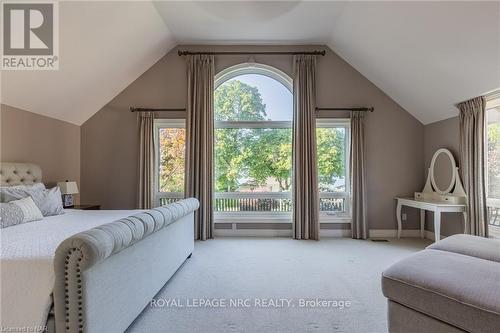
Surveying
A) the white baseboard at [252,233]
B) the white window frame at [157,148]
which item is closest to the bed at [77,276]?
the white baseboard at [252,233]

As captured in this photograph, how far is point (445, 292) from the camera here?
1521 mm

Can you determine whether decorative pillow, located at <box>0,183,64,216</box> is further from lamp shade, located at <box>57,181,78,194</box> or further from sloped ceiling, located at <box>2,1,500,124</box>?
sloped ceiling, located at <box>2,1,500,124</box>

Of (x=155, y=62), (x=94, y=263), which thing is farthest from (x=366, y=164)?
(x=94, y=263)

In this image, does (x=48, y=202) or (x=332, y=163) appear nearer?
(x=48, y=202)

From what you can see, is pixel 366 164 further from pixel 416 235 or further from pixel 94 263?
pixel 94 263

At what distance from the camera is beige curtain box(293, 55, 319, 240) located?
15.0 ft

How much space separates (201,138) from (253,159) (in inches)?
38.6

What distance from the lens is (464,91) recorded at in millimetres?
3637

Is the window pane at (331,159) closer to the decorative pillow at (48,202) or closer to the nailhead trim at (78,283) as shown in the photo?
the decorative pillow at (48,202)

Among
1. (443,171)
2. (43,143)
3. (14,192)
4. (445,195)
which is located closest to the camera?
(14,192)

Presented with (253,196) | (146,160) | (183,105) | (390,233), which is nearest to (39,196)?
(146,160)

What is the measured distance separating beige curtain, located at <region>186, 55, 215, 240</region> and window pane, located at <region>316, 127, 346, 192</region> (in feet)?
6.23

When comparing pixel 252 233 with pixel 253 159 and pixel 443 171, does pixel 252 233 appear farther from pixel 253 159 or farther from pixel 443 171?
pixel 443 171

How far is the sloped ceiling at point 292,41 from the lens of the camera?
309 cm
